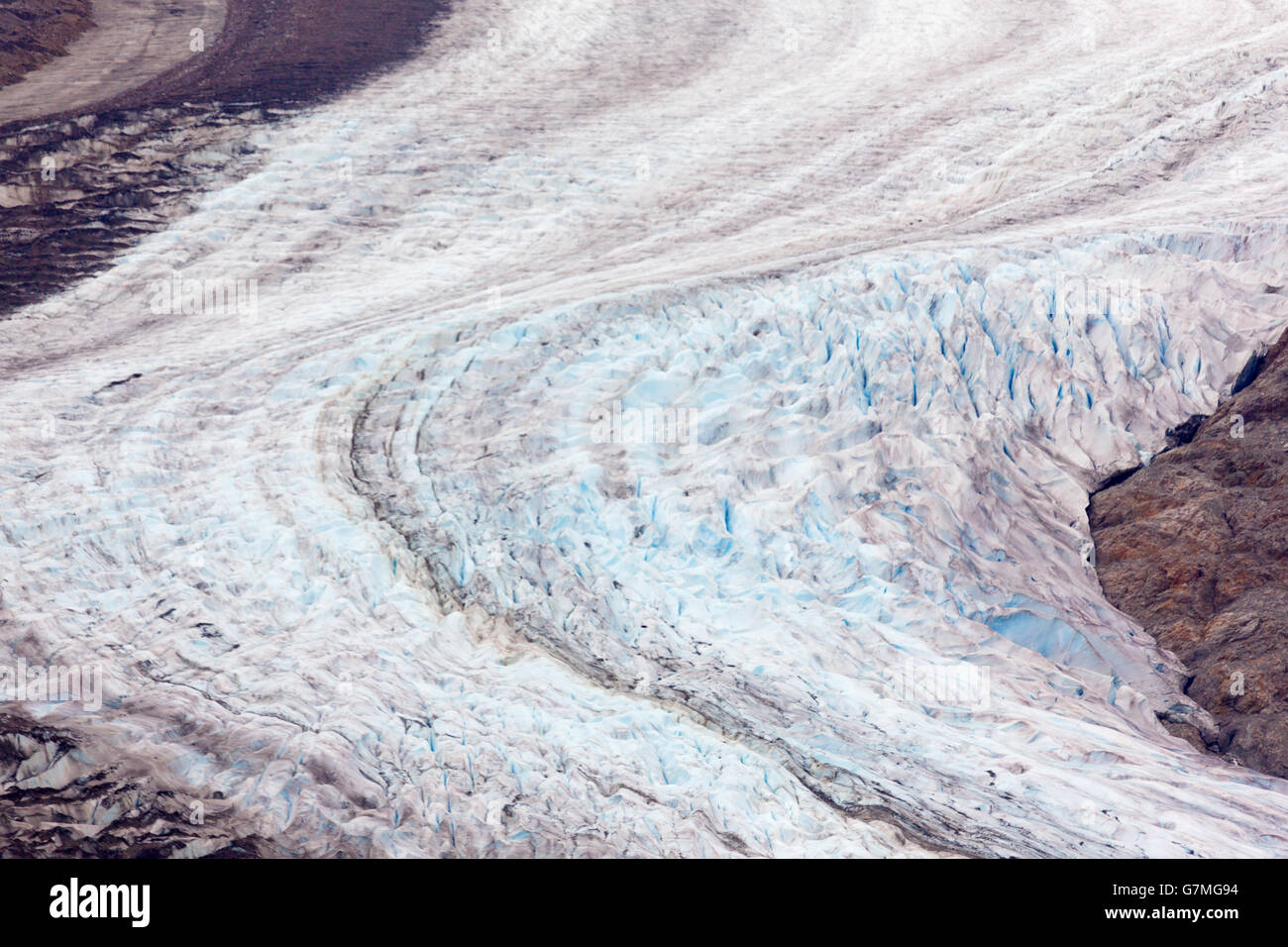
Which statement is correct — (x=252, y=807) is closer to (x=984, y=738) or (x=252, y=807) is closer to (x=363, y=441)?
(x=363, y=441)

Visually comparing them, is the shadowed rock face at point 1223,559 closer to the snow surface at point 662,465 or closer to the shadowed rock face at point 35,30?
the snow surface at point 662,465

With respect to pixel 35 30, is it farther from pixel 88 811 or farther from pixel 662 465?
pixel 88 811

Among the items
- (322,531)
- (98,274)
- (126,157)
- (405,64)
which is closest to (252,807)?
(322,531)

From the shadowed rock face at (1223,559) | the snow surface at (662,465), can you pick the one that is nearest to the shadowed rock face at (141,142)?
the snow surface at (662,465)

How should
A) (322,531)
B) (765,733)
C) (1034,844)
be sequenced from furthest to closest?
(322,531), (765,733), (1034,844)

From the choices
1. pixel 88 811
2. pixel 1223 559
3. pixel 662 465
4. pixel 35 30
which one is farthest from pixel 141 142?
pixel 1223 559

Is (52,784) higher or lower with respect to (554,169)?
lower

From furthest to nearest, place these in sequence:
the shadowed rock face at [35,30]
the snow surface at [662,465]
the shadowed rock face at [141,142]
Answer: the shadowed rock face at [35,30] < the shadowed rock face at [141,142] < the snow surface at [662,465]
